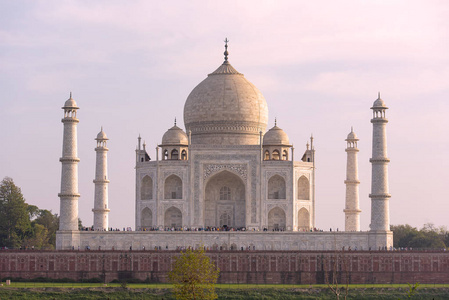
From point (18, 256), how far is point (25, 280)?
1519mm

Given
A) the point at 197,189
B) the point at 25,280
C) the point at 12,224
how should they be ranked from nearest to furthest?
the point at 25,280
the point at 197,189
the point at 12,224

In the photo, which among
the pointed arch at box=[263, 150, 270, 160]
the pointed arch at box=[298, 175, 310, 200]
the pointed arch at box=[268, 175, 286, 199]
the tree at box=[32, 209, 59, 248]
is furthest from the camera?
the tree at box=[32, 209, 59, 248]

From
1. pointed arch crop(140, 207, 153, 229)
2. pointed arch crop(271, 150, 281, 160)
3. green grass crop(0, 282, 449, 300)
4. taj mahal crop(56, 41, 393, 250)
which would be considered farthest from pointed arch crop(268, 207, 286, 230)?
green grass crop(0, 282, 449, 300)

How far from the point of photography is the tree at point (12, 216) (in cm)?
6419

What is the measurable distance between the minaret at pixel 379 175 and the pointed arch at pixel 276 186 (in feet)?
18.9

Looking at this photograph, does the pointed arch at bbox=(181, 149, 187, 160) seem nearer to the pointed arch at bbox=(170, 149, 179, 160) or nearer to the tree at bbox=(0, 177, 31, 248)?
the pointed arch at bbox=(170, 149, 179, 160)

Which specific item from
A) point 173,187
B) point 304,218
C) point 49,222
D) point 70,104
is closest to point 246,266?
point 304,218

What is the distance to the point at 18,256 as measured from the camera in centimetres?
5062

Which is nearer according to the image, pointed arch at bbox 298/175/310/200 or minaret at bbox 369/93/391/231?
minaret at bbox 369/93/391/231

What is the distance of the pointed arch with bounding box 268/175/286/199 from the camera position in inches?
2274

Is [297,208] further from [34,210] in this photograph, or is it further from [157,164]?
[34,210]

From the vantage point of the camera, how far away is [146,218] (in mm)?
58219

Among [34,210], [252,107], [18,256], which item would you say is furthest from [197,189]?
[34,210]

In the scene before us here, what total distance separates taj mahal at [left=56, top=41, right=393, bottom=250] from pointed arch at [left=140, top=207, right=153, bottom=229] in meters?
0.06
